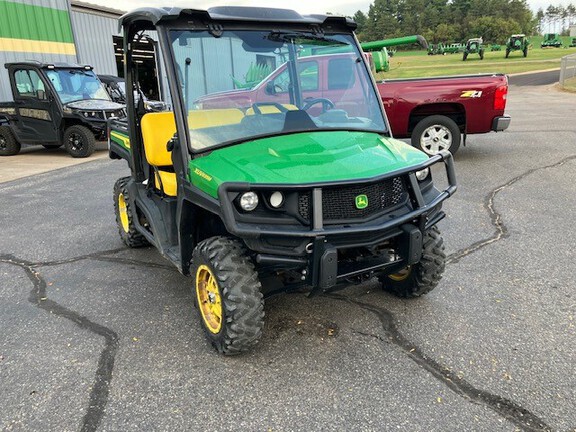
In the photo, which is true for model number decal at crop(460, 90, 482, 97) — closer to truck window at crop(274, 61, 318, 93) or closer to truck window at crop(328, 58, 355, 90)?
truck window at crop(328, 58, 355, 90)

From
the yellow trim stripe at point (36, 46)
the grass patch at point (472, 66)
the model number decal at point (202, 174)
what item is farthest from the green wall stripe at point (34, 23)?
the model number decal at point (202, 174)

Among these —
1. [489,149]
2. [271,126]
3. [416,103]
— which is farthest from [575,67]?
[271,126]

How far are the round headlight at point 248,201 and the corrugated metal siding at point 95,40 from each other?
17.3 meters

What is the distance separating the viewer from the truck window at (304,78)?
3.53 metres

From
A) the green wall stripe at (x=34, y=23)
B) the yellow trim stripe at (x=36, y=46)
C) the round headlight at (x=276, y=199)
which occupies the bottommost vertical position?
the round headlight at (x=276, y=199)

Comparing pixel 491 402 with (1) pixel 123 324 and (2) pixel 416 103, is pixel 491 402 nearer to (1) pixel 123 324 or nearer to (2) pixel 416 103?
(1) pixel 123 324

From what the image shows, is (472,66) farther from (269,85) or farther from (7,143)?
(269,85)

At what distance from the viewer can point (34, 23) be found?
50.6 feet

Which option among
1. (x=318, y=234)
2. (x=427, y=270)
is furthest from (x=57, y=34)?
(x=318, y=234)

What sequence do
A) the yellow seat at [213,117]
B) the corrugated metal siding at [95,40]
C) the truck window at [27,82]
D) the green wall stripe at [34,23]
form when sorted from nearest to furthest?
the yellow seat at [213,117] → the truck window at [27,82] → the green wall stripe at [34,23] → the corrugated metal siding at [95,40]

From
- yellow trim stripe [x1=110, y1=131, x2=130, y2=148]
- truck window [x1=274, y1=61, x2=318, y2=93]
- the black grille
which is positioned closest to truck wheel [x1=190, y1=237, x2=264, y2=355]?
the black grille

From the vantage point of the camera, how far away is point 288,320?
3.50 m

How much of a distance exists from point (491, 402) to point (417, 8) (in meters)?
139

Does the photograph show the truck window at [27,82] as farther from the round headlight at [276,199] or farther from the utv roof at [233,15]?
the round headlight at [276,199]
